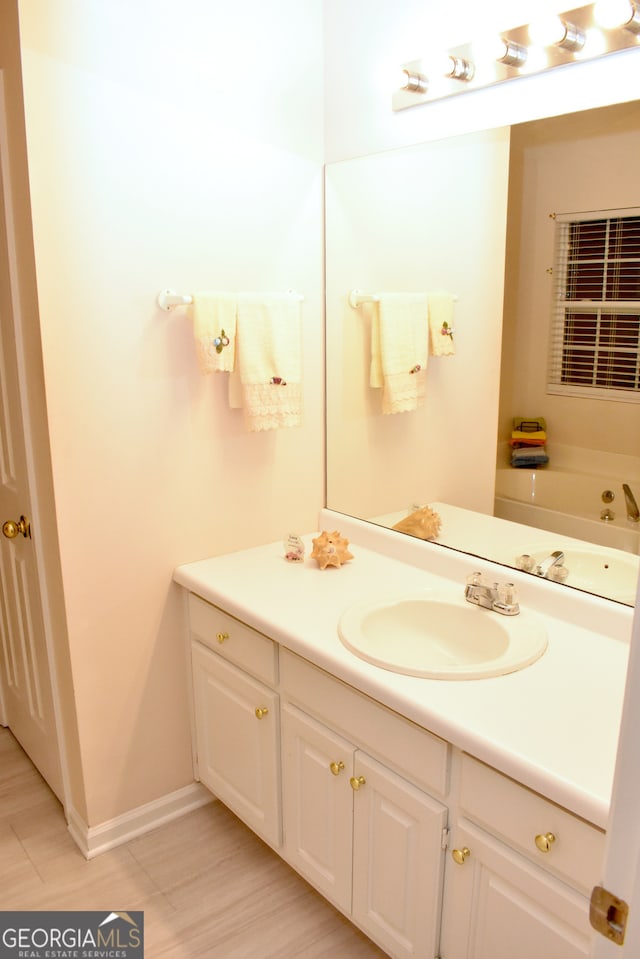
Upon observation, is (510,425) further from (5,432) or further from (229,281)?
(5,432)

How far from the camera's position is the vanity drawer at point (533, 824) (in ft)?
3.69

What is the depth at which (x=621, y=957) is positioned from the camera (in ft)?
2.48

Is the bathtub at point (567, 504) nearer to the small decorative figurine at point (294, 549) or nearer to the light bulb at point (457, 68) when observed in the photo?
the small decorative figurine at point (294, 549)

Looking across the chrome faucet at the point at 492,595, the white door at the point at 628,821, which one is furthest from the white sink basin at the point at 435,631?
the white door at the point at 628,821

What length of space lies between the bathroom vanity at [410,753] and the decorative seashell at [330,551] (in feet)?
0.10

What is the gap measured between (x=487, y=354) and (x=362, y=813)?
112cm

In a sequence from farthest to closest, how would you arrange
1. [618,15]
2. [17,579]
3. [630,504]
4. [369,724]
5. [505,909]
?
1. [17,579]
2. [630,504]
3. [369,724]
4. [618,15]
5. [505,909]

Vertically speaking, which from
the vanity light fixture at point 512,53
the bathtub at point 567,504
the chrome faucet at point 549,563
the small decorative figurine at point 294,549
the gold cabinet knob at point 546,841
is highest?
the vanity light fixture at point 512,53

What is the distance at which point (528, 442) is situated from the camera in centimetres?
179

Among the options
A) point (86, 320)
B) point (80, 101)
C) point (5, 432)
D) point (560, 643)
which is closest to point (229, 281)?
point (86, 320)

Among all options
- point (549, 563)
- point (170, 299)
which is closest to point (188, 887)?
point (549, 563)

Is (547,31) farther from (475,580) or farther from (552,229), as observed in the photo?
(475,580)

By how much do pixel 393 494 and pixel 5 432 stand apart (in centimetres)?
113

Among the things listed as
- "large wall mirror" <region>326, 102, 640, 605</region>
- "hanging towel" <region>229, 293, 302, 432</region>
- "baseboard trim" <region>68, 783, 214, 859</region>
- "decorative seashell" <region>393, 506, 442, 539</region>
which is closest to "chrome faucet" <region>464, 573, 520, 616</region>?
"large wall mirror" <region>326, 102, 640, 605</region>
